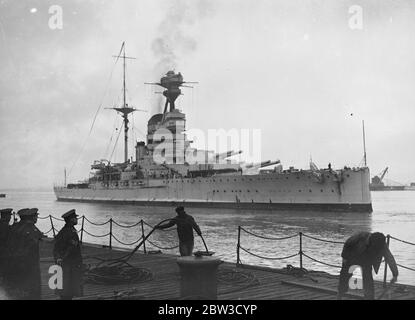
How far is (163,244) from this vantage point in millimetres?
17469

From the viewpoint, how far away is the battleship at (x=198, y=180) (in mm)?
34562

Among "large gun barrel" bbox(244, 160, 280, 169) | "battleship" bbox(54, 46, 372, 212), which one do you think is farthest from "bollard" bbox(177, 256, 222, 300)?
"large gun barrel" bbox(244, 160, 280, 169)

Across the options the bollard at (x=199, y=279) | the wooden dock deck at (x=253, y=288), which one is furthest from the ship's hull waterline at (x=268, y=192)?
the bollard at (x=199, y=279)

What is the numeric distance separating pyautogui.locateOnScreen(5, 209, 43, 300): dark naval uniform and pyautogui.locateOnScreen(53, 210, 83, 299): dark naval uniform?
0.98ft

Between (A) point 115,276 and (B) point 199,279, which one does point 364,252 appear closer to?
(B) point 199,279

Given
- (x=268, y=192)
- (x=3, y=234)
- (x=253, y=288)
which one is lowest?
(x=268, y=192)

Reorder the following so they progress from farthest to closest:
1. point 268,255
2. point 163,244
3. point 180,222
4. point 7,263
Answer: point 163,244 → point 268,255 → point 180,222 → point 7,263

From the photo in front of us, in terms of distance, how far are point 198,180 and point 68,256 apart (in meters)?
37.1

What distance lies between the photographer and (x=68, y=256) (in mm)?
5348

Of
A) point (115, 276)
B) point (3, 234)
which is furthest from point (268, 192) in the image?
point (3, 234)

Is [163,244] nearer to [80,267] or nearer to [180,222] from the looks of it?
[180,222]

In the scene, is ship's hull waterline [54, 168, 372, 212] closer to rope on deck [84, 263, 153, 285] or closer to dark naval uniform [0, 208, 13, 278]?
rope on deck [84, 263, 153, 285]
